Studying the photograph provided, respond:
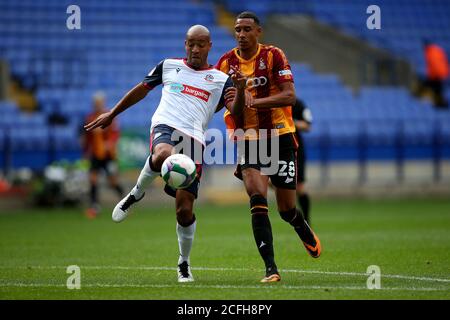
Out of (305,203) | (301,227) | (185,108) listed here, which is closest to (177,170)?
(185,108)

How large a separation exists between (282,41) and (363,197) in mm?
7041

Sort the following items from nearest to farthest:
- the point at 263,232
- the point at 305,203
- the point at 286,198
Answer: the point at 263,232 < the point at 286,198 < the point at 305,203

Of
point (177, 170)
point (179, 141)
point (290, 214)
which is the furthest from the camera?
point (290, 214)

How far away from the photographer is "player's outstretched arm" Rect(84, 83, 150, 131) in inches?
363

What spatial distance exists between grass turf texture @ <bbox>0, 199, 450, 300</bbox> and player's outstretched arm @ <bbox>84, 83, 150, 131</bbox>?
1.51 meters

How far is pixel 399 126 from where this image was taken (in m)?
25.6

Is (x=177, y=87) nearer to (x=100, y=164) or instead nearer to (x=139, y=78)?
(x=100, y=164)

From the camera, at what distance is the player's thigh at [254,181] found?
8852mm

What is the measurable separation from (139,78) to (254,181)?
58.3ft

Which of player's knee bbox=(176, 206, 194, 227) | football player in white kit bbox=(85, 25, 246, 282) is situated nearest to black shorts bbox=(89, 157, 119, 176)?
football player in white kit bbox=(85, 25, 246, 282)

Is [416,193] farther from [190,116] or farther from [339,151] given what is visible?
[190,116]

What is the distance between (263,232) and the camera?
872 centimetres

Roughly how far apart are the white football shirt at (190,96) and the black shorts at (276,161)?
1.52 feet

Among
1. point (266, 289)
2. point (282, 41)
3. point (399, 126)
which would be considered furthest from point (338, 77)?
point (266, 289)
